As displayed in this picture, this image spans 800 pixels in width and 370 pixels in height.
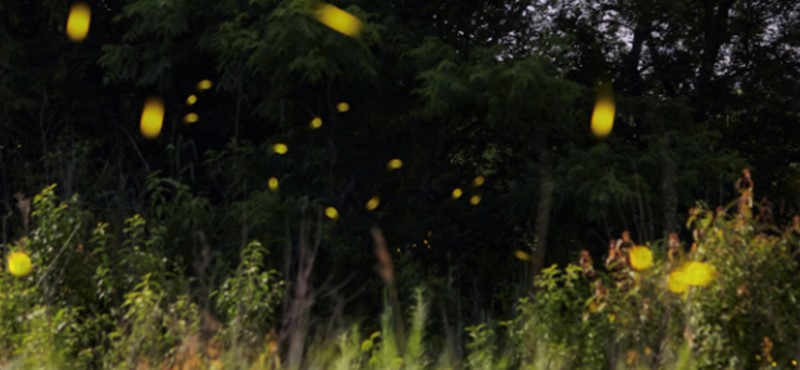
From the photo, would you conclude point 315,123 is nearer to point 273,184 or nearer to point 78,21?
point 273,184

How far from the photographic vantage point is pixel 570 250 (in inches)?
420

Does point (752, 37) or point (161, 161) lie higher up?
point (752, 37)

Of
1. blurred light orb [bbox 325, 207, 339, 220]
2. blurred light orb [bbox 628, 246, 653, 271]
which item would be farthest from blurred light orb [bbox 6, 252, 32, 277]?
blurred light orb [bbox 325, 207, 339, 220]

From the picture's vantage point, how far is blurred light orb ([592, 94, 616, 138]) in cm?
1145

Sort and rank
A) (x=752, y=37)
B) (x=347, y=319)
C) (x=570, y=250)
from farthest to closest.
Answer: (x=752, y=37)
(x=570, y=250)
(x=347, y=319)

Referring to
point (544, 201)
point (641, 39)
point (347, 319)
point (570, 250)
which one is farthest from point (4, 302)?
point (641, 39)

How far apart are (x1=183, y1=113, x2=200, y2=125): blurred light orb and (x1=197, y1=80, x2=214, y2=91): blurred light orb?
0.27 metres

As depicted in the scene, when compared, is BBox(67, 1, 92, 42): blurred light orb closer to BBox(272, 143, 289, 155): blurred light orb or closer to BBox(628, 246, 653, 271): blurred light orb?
BBox(272, 143, 289, 155): blurred light orb

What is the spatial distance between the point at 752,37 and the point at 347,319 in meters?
7.79

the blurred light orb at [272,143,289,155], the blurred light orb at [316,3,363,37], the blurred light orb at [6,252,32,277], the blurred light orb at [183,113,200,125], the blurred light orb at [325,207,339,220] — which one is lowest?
the blurred light orb at [6,252,32,277]

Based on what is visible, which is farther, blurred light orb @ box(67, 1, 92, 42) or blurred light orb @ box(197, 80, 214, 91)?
blurred light orb @ box(67, 1, 92, 42)

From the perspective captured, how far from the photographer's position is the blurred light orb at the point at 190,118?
11750mm

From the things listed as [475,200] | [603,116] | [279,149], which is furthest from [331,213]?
[603,116]

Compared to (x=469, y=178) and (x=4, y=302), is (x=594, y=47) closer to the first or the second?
(x=469, y=178)
